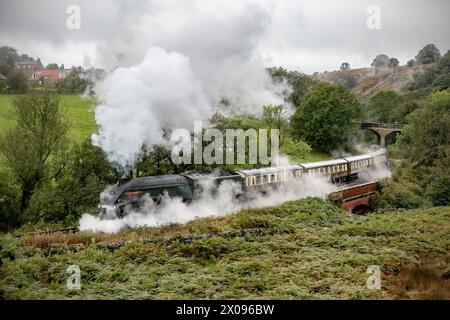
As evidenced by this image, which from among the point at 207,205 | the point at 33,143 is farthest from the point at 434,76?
the point at 33,143

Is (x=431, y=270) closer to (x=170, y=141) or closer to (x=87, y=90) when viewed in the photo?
A: (x=170, y=141)

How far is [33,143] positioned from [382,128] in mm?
29650

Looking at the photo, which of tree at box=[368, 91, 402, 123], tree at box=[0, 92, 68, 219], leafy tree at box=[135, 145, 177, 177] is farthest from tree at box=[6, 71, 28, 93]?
tree at box=[368, 91, 402, 123]

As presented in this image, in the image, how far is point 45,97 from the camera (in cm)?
1675

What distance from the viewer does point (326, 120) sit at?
3541cm

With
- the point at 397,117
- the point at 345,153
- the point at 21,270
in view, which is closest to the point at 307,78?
the point at 397,117

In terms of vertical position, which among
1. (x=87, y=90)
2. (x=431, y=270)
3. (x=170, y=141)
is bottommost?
(x=431, y=270)

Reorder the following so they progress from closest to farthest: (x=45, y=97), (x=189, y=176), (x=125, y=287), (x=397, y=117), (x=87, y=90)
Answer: (x=125, y=287) → (x=189, y=176) → (x=45, y=97) → (x=87, y=90) → (x=397, y=117)

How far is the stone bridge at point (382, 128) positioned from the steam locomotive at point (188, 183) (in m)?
17.4

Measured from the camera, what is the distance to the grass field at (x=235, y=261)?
776cm

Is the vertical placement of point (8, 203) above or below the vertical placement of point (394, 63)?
below

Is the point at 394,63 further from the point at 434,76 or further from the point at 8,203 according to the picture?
the point at 8,203

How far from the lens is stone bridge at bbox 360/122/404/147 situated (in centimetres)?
3594

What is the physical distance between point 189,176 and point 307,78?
38563 millimetres
